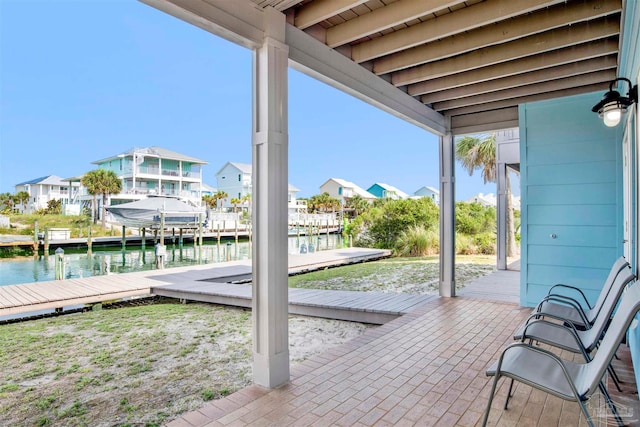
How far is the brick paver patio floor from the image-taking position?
224 cm

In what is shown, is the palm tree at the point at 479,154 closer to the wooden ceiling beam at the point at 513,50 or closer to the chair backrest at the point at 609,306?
the wooden ceiling beam at the point at 513,50

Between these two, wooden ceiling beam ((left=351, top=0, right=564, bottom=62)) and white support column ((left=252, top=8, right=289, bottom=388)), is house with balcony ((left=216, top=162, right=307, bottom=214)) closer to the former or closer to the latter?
wooden ceiling beam ((left=351, top=0, right=564, bottom=62))

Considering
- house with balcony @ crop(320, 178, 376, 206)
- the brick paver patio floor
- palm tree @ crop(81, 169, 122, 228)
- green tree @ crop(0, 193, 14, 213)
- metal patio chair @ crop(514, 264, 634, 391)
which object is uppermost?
house with balcony @ crop(320, 178, 376, 206)

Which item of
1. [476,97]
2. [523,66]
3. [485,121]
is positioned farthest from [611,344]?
[485,121]

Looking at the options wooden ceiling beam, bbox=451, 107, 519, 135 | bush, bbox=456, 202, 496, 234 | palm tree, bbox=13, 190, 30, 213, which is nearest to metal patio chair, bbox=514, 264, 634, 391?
wooden ceiling beam, bbox=451, 107, 519, 135

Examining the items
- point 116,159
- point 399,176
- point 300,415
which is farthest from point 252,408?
point 399,176

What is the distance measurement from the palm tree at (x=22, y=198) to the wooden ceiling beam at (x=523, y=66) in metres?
21.6

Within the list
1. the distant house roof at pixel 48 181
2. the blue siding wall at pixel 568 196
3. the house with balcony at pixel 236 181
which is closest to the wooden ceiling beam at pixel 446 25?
the blue siding wall at pixel 568 196

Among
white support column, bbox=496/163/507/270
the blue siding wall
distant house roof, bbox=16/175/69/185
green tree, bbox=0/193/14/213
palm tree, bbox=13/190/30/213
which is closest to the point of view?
the blue siding wall

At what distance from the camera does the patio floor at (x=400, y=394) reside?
7.34ft

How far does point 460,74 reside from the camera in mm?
4184

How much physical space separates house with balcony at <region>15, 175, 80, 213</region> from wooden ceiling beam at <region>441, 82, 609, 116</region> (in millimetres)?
21649

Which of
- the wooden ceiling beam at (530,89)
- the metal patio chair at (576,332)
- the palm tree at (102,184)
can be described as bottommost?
the metal patio chair at (576,332)

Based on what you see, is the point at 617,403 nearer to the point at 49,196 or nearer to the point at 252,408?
the point at 252,408
